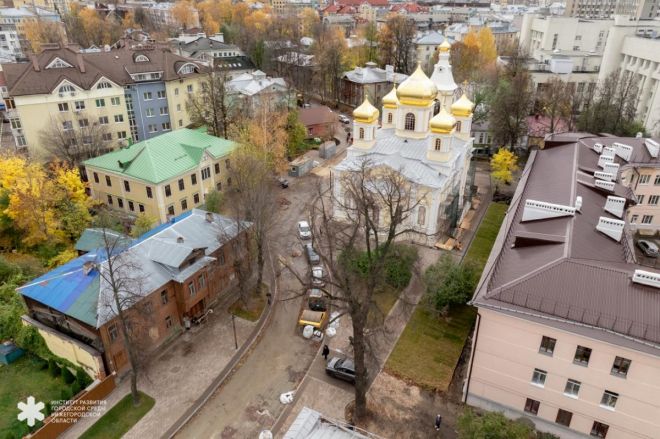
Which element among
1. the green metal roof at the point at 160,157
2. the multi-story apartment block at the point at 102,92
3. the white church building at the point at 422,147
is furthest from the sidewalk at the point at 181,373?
the multi-story apartment block at the point at 102,92

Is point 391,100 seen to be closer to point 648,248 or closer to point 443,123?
point 443,123

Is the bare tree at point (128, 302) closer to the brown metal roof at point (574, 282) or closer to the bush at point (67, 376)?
the bush at point (67, 376)

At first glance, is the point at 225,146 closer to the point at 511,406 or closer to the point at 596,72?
the point at 511,406

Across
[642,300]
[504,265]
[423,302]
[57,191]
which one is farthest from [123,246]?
[642,300]

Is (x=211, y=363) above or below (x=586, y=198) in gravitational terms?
below

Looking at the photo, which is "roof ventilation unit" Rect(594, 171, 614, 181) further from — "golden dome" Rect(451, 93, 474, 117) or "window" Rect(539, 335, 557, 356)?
"window" Rect(539, 335, 557, 356)

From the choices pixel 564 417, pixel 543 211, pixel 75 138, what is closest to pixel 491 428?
pixel 564 417

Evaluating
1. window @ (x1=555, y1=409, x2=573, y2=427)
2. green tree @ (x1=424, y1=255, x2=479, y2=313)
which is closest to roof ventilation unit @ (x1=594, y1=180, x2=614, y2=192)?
green tree @ (x1=424, y1=255, x2=479, y2=313)
